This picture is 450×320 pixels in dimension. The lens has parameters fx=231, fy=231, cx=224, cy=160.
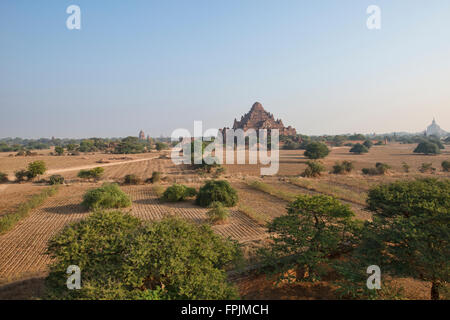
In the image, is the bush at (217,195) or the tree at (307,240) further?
the bush at (217,195)

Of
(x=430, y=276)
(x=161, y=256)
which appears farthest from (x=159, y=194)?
(x=430, y=276)

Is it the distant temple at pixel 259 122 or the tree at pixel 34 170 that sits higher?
the distant temple at pixel 259 122

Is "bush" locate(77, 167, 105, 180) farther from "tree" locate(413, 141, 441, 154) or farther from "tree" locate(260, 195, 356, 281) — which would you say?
"tree" locate(413, 141, 441, 154)

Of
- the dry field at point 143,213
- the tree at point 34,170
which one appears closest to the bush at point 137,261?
the dry field at point 143,213

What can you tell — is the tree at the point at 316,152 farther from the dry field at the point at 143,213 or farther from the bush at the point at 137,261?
the bush at the point at 137,261

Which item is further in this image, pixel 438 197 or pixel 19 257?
pixel 19 257

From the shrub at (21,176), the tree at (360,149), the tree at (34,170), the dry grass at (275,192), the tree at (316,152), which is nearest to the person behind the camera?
the dry grass at (275,192)
